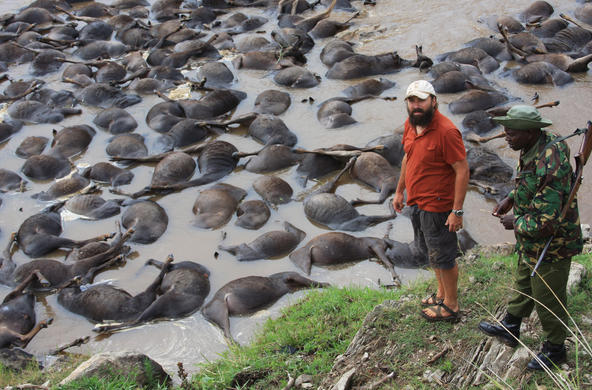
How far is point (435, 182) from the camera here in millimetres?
→ 3691

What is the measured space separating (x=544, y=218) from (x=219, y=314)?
301cm

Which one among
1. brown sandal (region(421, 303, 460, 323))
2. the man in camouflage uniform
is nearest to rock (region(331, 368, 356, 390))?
brown sandal (region(421, 303, 460, 323))

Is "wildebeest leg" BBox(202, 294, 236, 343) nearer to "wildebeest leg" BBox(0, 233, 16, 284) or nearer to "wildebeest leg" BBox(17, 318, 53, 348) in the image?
"wildebeest leg" BBox(17, 318, 53, 348)

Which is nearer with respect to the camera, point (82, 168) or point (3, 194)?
point (3, 194)

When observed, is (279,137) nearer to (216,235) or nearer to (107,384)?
(216,235)

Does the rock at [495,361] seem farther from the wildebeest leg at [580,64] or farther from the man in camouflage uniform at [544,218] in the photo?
the wildebeest leg at [580,64]

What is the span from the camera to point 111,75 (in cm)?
1030

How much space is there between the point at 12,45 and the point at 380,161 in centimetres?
824

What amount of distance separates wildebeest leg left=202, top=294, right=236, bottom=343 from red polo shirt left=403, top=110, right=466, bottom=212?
6.78 feet

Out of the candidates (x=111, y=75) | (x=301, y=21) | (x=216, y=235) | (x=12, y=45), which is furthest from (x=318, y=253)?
(x=12, y=45)

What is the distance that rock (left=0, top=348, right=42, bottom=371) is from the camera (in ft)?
15.2

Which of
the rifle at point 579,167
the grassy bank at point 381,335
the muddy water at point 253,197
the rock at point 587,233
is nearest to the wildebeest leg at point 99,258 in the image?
the muddy water at point 253,197

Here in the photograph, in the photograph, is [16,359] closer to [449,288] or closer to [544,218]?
[449,288]

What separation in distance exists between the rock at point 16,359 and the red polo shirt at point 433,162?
3.25 metres
